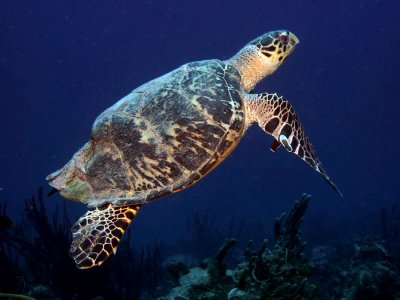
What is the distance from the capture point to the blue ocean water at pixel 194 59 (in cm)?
6369

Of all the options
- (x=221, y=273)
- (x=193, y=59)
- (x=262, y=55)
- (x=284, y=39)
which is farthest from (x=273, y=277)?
(x=193, y=59)

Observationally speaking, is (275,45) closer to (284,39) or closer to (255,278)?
(284,39)

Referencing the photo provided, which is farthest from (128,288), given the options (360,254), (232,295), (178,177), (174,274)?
(360,254)

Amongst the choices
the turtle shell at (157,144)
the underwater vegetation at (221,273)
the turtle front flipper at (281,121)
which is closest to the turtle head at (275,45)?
the turtle front flipper at (281,121)

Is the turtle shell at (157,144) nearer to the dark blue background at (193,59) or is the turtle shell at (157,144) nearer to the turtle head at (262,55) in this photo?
the turtle head at (262,55)

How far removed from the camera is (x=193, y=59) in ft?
255

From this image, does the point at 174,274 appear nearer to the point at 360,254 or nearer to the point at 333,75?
the point at 360,254

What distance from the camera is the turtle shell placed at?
313cm

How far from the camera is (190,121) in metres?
3.23

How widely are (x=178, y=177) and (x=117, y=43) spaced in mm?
88412

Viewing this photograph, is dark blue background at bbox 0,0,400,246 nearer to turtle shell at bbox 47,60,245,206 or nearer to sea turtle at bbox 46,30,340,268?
Answer: sea turtle at bbox 46,30,340,268

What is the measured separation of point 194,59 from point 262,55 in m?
77.3

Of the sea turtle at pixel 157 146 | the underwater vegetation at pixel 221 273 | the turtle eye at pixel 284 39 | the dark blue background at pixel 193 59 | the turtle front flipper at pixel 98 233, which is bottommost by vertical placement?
the underwater vegetation at pixel 221 273

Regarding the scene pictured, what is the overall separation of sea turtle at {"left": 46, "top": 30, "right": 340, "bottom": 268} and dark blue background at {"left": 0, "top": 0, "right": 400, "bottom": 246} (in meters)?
53.9
